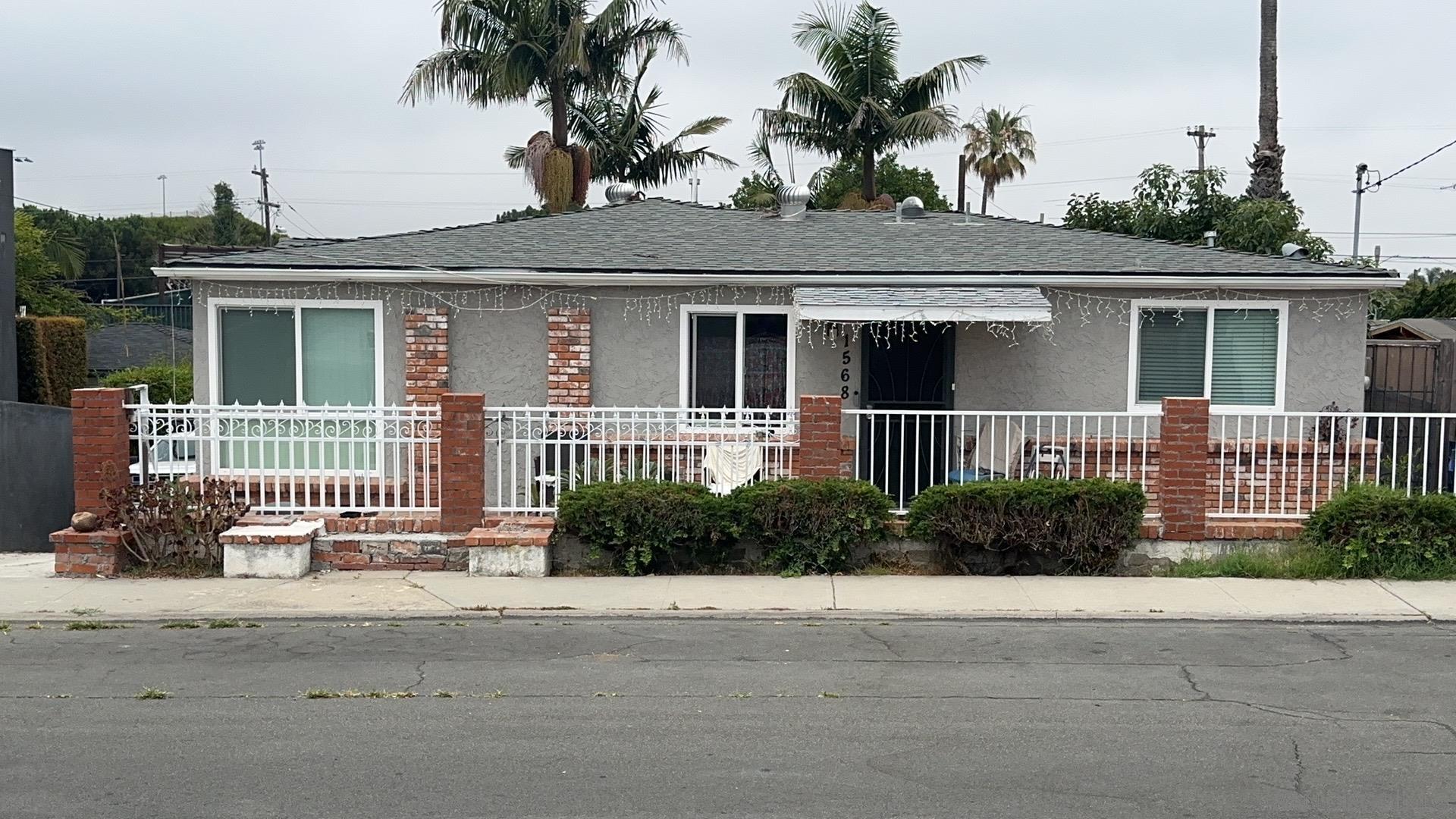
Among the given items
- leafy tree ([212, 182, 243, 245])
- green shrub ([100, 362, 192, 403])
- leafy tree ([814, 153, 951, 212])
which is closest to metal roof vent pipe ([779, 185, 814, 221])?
green shrub ([100, 362, 192, 403])

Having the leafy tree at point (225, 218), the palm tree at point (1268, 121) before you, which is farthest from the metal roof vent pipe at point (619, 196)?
the leafy tree at point (225, 218)

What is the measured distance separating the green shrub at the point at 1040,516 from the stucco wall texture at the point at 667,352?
323 centimetres

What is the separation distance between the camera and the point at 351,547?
1077cm

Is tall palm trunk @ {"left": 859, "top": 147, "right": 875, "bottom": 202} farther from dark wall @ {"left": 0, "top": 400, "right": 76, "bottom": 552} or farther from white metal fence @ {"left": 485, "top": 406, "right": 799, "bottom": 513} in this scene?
dark wall @ {"left": 0, "top": 400, "right": 76, "bottom": 552}

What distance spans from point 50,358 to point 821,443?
66.6 ft

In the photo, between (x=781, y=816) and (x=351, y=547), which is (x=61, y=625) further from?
(x=781, y=816)

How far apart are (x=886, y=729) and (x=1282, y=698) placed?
7.78ft

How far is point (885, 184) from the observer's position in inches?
1781

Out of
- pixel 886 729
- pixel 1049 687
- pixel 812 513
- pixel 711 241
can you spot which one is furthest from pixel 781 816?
pixel 711 241

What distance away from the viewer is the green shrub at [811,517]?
10.5 metres

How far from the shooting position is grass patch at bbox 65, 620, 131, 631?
29.6 ft

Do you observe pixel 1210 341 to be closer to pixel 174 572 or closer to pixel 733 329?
pixel 733 329

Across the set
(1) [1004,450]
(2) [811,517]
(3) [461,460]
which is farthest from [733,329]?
(3) [461,460]

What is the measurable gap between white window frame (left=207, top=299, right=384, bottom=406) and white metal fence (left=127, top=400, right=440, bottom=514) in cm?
76
